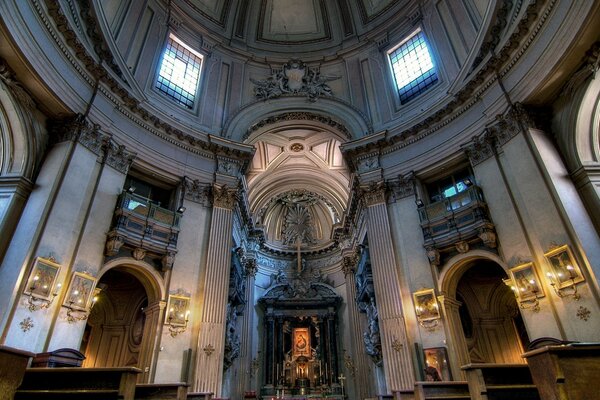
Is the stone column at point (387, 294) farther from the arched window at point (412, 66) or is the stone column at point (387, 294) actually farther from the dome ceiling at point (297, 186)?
the dome ceiling at point (297, 186)

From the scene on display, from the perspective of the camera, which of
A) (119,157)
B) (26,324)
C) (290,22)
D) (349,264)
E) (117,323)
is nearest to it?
(26,324)

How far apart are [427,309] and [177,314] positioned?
312 inches

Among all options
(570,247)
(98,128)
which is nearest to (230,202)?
(98,128)

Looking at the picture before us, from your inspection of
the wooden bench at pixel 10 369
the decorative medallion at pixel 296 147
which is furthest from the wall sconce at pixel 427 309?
the decorative medallion at pixel 296 147

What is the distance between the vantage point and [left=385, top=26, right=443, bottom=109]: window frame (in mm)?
14797

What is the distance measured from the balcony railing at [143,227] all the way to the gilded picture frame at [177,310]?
1541 millimetres

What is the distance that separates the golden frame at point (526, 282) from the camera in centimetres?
931

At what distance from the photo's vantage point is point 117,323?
1316 centimetres

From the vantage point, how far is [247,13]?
19594 millimetres

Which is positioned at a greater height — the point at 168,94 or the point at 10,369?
the point at 168,94

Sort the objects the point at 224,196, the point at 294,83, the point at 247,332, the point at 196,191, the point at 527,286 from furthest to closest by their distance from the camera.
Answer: the point at 247,332
the point at 294,83
the point at 224,196
the point at 196,191
the point at 527,286

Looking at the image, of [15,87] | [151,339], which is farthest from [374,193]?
[15,87]

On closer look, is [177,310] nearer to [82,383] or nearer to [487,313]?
[82,383]

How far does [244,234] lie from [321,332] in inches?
295
